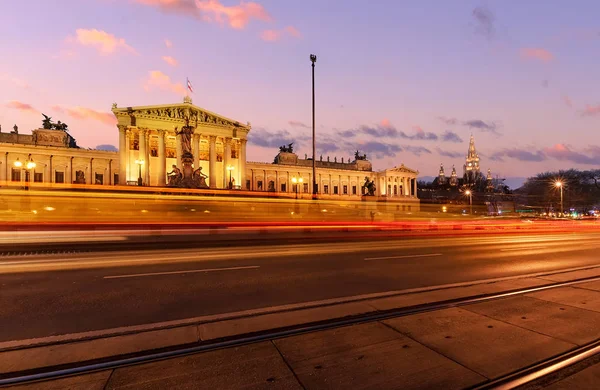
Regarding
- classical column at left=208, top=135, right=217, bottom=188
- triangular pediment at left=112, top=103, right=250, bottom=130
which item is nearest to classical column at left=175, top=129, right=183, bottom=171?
triangular pediment at left=112, top=103, right=250, bottom=130

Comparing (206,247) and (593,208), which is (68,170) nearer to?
(206,247)

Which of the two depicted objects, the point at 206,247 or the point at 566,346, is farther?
the point at 206,247

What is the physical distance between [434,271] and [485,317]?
419cm

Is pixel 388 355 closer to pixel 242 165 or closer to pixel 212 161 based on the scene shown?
pixel 212 161

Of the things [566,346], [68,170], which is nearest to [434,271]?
[566,346]

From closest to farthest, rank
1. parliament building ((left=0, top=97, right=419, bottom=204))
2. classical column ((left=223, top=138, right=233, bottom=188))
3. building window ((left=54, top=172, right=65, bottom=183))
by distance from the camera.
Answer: parliament building ((left=0, top=97, right=419, bottom=204))
building window ((left=54, top=172, right=65, bottom=183))
classical column ((left=223, top=138, right=233, bottom=188))

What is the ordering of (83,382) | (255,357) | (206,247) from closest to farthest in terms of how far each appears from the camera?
(83,382) → (255,357) → (206,247)

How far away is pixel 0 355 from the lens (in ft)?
14.2

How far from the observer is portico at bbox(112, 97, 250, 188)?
7850 centimetres

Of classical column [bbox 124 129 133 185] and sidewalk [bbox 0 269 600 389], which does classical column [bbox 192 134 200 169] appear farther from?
sidewalk [bbox 0 269 600 389]

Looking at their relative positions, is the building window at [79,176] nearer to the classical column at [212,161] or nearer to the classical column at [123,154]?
the classical column at [123,154]

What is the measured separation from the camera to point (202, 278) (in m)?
8.62

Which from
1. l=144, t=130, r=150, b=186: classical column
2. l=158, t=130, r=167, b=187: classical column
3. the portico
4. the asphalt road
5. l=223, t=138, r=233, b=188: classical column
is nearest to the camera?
the asphalt road

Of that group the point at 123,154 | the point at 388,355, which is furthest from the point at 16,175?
the point at 388,355
